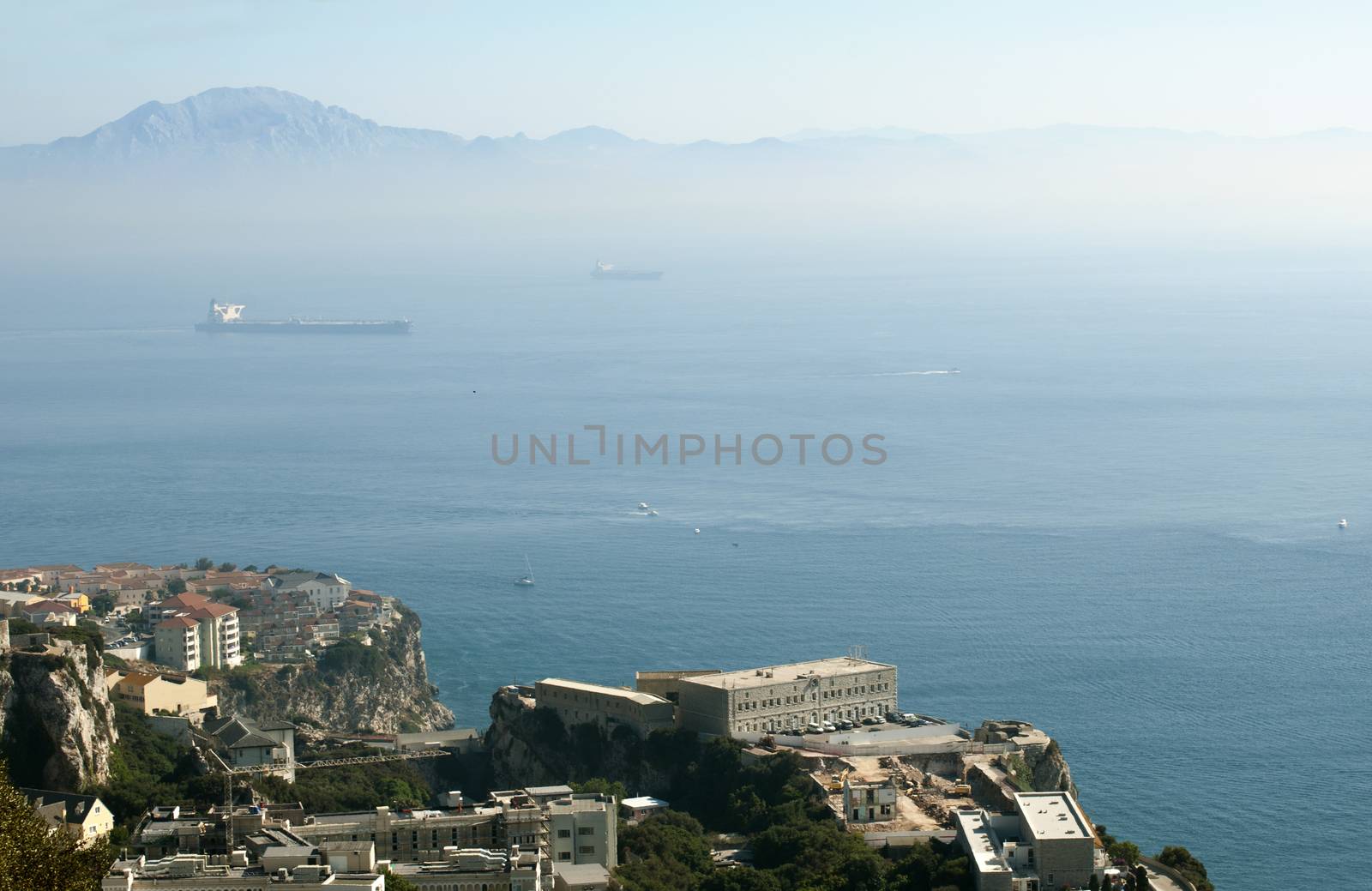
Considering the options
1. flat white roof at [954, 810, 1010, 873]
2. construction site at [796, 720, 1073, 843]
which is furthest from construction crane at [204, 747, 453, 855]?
flat white roof at [954, 810, 1010, 873]

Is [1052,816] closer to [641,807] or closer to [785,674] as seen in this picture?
[641,807]

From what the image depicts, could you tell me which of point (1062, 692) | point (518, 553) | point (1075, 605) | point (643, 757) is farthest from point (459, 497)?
point (643, 757)

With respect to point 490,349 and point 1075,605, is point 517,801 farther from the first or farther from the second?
point 490,349

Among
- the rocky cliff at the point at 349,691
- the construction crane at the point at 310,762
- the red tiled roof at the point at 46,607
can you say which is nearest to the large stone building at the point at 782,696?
the construction crane at the point at 310,762

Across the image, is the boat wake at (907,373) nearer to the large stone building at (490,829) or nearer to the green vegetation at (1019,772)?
the green vegetation at (1019,772)

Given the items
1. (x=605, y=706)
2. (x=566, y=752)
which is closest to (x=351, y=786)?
(x=566, y=752)

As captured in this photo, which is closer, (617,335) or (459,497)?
(459,497)
